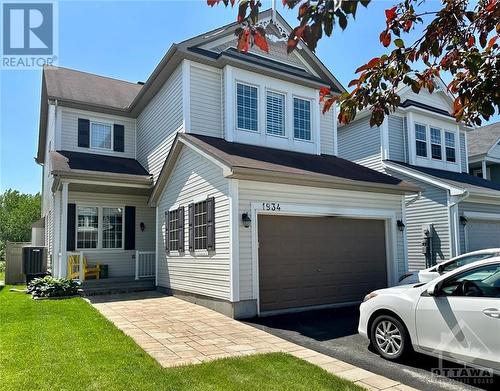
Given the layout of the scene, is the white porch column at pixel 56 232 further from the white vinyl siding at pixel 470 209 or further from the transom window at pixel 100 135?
the white vinyl siding at pixel 470 209

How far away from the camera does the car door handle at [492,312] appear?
14.3ft

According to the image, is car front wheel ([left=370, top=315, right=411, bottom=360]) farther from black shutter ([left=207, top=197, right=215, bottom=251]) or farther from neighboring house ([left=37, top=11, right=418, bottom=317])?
black shutter ([left=207, top=197, right=215, bottom=251])

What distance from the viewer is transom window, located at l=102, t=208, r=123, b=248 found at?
13992mm

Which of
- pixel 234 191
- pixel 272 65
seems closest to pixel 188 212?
pixel 234 191

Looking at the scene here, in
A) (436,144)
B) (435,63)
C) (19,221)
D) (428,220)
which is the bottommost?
(428,220)

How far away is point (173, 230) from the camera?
11.7m

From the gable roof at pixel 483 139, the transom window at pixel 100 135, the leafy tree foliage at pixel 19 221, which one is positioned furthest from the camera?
the leafy tree foliage at pixel 19 221

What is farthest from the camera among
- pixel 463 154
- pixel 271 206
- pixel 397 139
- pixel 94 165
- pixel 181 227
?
pixel 463 154

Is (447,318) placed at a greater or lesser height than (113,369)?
greater

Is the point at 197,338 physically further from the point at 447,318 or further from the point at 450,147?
the point at 450,147

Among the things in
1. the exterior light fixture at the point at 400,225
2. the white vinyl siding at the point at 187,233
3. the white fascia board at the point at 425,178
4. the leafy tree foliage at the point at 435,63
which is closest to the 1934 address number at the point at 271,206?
the white vinyl siding at the point at 187,233

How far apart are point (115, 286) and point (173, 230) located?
2.54 metres

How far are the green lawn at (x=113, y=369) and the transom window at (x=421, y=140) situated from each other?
14100 millimetres

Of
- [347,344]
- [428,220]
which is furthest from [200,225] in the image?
[428,220]
